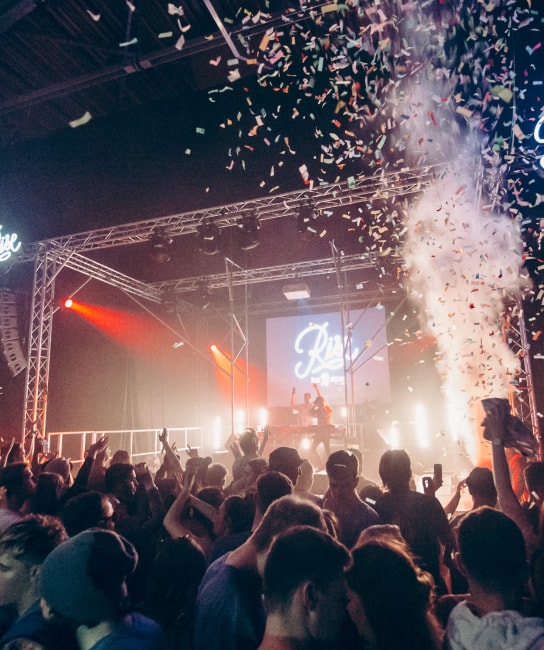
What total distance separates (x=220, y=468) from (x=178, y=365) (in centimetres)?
1164

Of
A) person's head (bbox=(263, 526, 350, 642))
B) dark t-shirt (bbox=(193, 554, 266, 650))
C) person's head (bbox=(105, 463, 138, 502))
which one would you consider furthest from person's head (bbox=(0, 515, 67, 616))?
person's head (bbox=(105, 463, 138, 502))

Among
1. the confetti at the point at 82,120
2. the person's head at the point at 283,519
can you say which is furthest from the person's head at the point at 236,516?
the confetti at the point at 82,120

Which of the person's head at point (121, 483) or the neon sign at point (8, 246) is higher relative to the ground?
the neon sign at point (8, 246)

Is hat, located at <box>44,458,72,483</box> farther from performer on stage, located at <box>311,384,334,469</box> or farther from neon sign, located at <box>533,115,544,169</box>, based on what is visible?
performer on stage, located at <box>311,384,334,469</box>

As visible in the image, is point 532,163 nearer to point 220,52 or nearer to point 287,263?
point 220,52

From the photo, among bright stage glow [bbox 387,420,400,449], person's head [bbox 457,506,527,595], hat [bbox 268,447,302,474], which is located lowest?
bright stage glow [bbox 387,420,400,449]

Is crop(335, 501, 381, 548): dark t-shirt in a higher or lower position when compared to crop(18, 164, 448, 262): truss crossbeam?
lower

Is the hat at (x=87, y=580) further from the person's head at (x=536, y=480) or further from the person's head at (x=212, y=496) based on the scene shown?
the person's head at (x=536, y=480)

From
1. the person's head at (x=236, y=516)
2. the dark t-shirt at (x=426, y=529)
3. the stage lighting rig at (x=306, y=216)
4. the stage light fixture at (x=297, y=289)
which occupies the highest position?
the stage lighting rig at (x=306, y=216)

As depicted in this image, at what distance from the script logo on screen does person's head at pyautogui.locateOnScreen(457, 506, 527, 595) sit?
39.5ft

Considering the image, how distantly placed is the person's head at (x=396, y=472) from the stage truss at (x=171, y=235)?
12.8ft

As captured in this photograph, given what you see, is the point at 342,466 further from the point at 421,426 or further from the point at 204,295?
the point at 204,295

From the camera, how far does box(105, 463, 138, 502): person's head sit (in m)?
3.23

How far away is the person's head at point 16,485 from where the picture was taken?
9.63 feet
